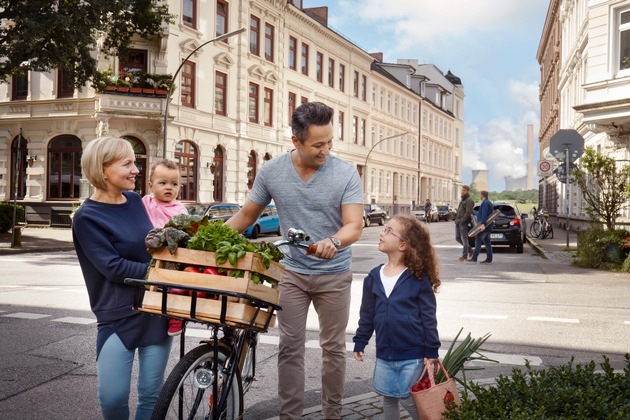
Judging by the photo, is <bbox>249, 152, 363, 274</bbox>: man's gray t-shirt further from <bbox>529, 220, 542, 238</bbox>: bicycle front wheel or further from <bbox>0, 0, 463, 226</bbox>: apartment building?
<bbox>529, 220, 542, 238</bbox>: bicycle front wheel

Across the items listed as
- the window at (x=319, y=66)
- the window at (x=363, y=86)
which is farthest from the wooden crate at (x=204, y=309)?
the window at (x=363, y=86)

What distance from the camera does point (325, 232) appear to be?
404cm

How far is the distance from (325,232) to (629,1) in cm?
2045

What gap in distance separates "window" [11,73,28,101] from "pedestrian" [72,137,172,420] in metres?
32.2

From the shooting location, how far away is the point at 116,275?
3.09m

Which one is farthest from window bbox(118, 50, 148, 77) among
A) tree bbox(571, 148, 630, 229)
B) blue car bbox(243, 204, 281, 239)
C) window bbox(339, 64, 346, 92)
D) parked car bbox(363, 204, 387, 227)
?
window bbox(339, 64, 346, 92)

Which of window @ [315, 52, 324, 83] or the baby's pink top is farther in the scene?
window @ [315, 52, 324, 83]

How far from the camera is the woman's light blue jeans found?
3.12 m

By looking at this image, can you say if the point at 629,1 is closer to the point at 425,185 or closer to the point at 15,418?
the point at 15,418

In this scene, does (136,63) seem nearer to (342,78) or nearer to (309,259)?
(342,78)

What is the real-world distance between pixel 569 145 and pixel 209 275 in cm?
1886

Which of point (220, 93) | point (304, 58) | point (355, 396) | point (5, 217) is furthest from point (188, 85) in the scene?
point (355, 396)

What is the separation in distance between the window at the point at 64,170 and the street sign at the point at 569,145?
2100cm

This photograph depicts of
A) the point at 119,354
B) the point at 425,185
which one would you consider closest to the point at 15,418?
the point at 119,354
